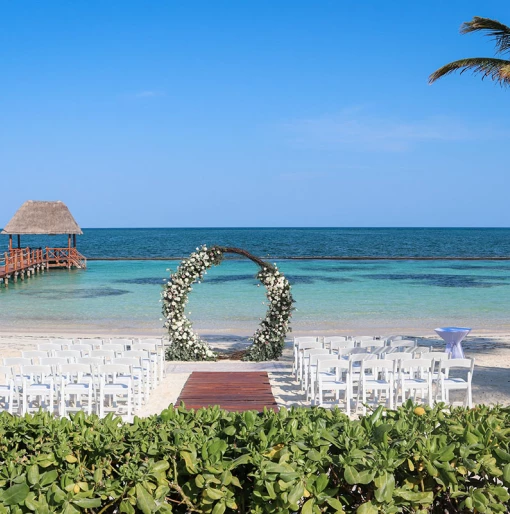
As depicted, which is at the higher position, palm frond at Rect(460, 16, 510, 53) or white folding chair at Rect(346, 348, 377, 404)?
palm frond at Rect(460, 16, 510, 53)

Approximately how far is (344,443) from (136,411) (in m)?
6.78

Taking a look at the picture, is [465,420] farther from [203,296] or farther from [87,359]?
[203,296]

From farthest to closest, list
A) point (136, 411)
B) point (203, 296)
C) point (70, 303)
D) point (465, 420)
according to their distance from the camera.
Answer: point (203, 296) < point (70, 303) < point (136, 411) < point (465, 420)

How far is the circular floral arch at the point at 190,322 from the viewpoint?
564 inches

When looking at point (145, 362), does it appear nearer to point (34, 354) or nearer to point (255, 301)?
point (34, 354)

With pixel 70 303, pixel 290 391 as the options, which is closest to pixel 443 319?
pixel 290 391

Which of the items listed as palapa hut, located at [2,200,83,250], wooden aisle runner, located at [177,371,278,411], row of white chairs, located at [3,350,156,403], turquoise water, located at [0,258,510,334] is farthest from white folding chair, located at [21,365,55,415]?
palapa hut, located at [2,200,83,250]

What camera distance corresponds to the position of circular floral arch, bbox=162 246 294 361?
1434cm

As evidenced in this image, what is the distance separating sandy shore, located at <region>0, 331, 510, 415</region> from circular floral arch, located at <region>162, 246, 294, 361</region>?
413 mm

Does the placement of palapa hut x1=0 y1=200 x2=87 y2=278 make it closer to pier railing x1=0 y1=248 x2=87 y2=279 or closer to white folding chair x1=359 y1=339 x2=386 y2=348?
pier railing x1=0 y1=248 x2=87 y2=279

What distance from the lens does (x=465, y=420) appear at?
13.6 ft

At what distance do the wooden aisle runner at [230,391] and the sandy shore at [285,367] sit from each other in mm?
495

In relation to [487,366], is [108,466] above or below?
above

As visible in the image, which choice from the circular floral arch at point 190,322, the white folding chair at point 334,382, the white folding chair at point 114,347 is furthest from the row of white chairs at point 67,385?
the circular floral arch at point 190,322
